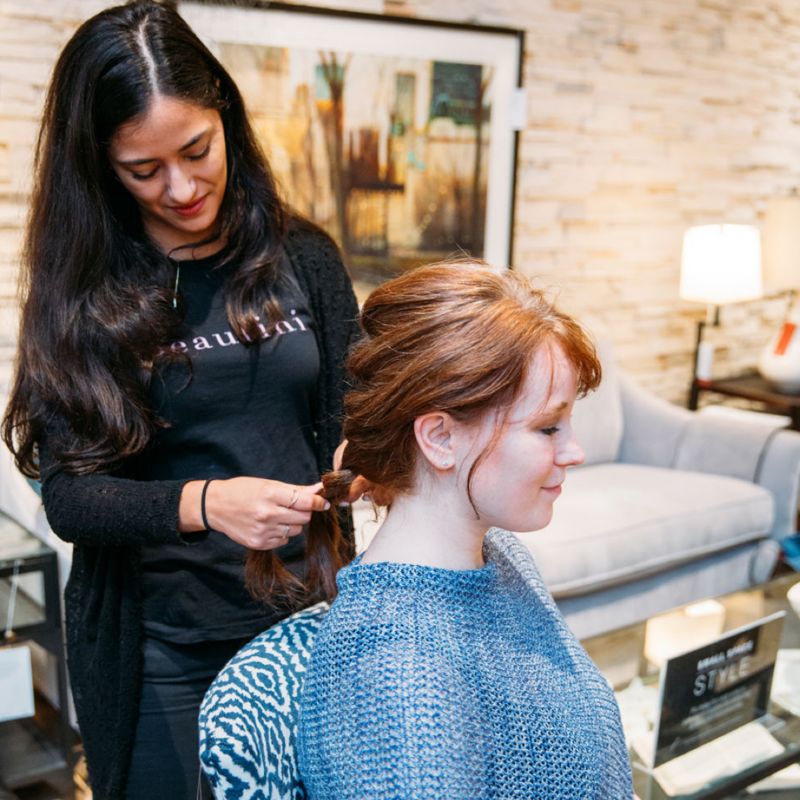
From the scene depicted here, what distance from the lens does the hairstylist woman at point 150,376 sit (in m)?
1.12

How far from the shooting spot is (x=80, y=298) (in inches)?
46.1

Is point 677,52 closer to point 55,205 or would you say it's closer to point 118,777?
point 55,205

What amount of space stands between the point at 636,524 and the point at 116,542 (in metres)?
2.01

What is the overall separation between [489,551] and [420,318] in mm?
336

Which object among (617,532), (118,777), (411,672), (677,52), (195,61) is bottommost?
(617,532)

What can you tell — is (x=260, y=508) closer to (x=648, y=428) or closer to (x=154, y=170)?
(x=154, y=170)

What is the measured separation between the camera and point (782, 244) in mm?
3832

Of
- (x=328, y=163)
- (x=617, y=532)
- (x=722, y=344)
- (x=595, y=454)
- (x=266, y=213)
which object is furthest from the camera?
(x=722, y=344)

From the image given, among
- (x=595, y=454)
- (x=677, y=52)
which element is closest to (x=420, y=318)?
(x=595, y=454)

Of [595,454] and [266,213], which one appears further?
[595,454]

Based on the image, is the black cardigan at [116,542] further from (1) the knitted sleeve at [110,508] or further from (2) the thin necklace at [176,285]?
(2) the thin necklace at [176,285]

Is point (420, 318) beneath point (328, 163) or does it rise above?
beneath

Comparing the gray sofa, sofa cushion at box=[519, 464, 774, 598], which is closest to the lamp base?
the gray sofa

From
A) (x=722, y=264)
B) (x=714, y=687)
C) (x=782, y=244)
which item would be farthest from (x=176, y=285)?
(x=782, y=244)
